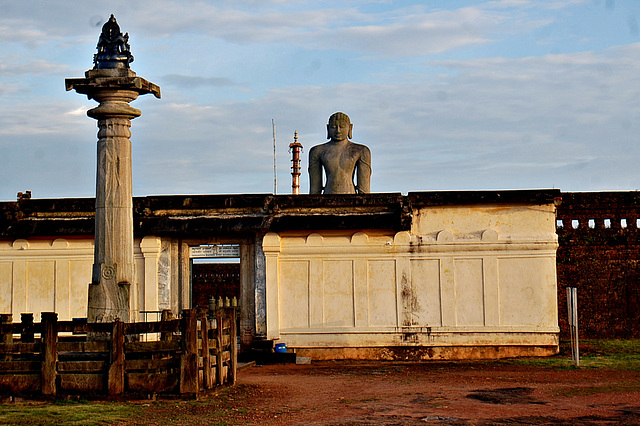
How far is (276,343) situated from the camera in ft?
64.1

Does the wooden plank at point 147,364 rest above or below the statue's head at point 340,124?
below

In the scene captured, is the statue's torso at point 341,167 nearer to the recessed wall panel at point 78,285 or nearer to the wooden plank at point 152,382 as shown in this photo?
the recessed wall panel at point 78,285

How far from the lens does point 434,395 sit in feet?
44.1

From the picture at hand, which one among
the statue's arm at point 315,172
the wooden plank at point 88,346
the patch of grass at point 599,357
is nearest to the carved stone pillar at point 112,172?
the wooden plank at point 88,346

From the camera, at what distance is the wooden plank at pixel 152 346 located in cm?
1238

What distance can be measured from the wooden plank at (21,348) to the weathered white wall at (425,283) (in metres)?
7.79

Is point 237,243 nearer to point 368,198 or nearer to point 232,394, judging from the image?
point 368,198

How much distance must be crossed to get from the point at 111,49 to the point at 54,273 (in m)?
8.15

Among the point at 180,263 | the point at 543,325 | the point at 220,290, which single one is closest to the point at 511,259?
the point at 543,325

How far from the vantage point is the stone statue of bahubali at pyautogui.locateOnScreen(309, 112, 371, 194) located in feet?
73.0

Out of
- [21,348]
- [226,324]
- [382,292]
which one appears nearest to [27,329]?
[21,348]

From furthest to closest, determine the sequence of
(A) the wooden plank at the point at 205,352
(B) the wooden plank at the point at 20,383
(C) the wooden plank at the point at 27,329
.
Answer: (C) the wooden plank at the point at 27,329
(A) the wooden plank at the point at 205,352
(B) the wooden plank at the point at 20,383

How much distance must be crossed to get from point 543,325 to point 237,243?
23.2 feet

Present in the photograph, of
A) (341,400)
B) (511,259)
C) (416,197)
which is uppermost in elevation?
(416,197)
